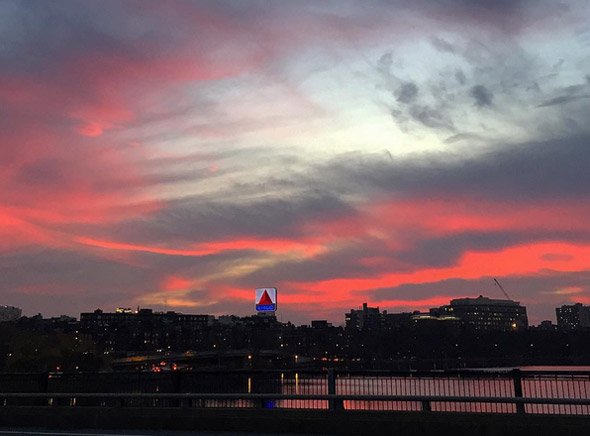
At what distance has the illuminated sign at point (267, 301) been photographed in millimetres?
34594

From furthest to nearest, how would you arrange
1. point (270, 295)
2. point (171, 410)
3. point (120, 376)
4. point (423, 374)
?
point (270, 295), point (120, 376), point (423, 374), point (171, 410)

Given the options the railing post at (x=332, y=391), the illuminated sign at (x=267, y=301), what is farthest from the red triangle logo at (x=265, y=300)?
the railing post at (x=332, y=391)

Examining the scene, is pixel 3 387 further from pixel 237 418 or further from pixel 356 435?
pixel 356 435

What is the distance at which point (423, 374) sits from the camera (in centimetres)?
1956

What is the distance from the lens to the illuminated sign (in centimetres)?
3459

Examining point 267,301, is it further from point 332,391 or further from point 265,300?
point 332,391

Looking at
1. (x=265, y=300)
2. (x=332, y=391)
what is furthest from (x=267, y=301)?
(x=332, y=391)

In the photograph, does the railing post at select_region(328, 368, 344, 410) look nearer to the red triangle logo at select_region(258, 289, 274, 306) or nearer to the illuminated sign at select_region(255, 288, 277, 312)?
the illuminated sign at select_region(255, 288, 277, 312)

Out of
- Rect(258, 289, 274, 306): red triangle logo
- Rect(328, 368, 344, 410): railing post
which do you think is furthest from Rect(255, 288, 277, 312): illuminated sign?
Rect(328, 368, 344, 410): railing post

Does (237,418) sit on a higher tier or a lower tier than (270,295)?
lower

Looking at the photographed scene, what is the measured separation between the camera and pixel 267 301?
34.8 metres

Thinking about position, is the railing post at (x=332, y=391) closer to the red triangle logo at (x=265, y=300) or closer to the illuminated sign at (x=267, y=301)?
the illuminated sign at (x=267, y=301)

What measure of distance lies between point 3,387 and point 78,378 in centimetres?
482

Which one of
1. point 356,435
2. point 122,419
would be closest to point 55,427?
point 122,419
